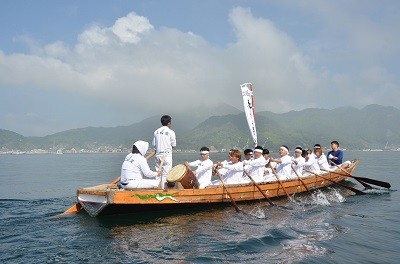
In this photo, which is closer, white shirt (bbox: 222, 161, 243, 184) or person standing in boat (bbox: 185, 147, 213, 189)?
person standing in boat (bbox: 185, 147, 213, 189)

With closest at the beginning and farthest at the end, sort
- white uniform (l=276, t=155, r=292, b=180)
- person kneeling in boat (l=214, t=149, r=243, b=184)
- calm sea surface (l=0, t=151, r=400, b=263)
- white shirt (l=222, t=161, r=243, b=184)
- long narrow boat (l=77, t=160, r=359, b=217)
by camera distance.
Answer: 1. calm sea surface (l=0, t=151, r=400, b=263)
2. long narrow boat (l=77, t=160, r=359, b=217)
3. person kneeling in boat (l=214, t=149, r=243, b=184)
4. white shirt (l=222, t=161, r=243, b=184)
5. white uniform (l=276, t=155, r=292, b=180)

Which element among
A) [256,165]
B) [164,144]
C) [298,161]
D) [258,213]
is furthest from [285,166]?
[164,144]

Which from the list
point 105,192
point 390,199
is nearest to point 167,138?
point 105,192

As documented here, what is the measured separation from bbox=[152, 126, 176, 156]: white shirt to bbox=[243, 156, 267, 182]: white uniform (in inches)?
160

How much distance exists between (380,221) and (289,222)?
4.08 m

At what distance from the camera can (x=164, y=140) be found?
42.5 feet

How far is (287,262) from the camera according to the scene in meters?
8.32

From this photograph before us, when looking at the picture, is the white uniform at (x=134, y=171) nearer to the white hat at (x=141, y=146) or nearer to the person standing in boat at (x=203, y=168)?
the white hat at (x=141, y=146)

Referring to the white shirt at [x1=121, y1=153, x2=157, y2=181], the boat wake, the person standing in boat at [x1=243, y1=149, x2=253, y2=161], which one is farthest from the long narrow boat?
the person standing in boat at [x1=243, y1=149, x2=253, y2=161]

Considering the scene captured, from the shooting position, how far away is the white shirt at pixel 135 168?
1127 centimetres

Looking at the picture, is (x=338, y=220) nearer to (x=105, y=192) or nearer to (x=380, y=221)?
(x=380, y=221)

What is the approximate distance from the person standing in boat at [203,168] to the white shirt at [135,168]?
255 centimetres

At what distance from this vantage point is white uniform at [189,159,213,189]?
45.3ft

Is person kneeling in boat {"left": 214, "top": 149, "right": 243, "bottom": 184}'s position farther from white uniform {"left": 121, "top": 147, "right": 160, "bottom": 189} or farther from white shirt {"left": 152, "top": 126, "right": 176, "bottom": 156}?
white uniform {"left": 121, "top": 147, "right": 160, "bottom": 189}
